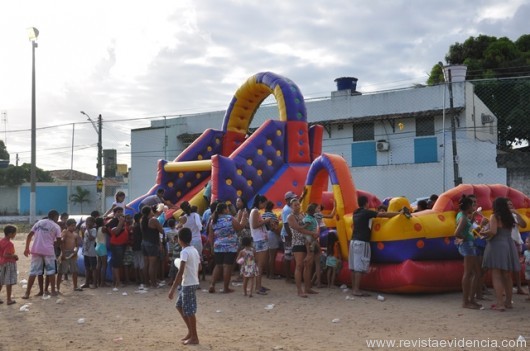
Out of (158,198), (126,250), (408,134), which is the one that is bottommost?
(126,250)

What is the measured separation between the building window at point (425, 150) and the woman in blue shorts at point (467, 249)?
19352mm

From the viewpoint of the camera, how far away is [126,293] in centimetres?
950

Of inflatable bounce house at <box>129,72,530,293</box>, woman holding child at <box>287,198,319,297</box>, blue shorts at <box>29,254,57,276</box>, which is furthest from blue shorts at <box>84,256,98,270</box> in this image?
woman holding child at <box>287,198,319,297</box>

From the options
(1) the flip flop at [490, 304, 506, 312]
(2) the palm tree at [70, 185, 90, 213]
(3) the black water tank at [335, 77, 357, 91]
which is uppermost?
(3) the black water tank at [335, 77, 357, 91]

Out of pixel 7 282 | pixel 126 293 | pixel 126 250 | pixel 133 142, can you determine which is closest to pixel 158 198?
pixel 126 250

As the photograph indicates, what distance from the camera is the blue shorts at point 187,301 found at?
6.09 metres

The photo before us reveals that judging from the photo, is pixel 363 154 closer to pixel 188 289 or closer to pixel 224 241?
pixel 224 241

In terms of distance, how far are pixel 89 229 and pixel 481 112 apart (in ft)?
73.0

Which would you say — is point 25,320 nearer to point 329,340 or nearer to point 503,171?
point 329,340

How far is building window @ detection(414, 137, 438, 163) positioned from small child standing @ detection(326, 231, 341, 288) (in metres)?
18.0

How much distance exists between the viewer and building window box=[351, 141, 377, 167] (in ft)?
91.9

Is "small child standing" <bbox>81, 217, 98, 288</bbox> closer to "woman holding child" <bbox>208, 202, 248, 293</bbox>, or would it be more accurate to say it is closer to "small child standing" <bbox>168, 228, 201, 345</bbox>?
"woman holding child" <bbox>208, 202, 248, 293</bbox>

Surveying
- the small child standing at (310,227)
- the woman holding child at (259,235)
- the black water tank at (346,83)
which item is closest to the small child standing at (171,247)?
the woman holding child at (259,235)

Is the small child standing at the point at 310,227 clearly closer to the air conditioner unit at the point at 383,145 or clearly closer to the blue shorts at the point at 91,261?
the blue shorts at the point at 91,261
